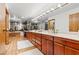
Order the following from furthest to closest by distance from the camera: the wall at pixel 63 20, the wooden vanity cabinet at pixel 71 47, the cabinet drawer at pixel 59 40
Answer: the wall at pixel 63 20 < the cabinet drawer at pixel 59 40 < the wooden vanity cabinet at pixel 71 47

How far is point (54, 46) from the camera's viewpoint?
11.1 feet

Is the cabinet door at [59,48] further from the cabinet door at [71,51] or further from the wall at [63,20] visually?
the wall at [63,20]

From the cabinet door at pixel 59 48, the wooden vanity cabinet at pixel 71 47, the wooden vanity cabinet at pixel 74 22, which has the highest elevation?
the wooden vanity cabinet at pixel 74 22

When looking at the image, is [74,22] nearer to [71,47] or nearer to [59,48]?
[59,48]

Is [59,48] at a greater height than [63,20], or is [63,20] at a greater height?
[63,20]

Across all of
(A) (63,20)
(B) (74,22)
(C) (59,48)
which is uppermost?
(A) (63,20)

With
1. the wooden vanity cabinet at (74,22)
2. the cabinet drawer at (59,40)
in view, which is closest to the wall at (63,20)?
the wooden vanity cabinet at (74,22)

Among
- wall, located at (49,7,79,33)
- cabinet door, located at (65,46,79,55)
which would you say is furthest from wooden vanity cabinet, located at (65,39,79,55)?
wall, located at (49,7,79,33)

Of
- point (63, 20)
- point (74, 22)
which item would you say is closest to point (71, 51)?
point (74, 22)

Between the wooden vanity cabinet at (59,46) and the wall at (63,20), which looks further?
the wall at (63,20)

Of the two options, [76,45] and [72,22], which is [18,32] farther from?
[76,45]

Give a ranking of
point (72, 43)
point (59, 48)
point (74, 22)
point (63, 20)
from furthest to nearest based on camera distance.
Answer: point (63, 20), point (74, 22), point (59, 48), point (72, 43)
